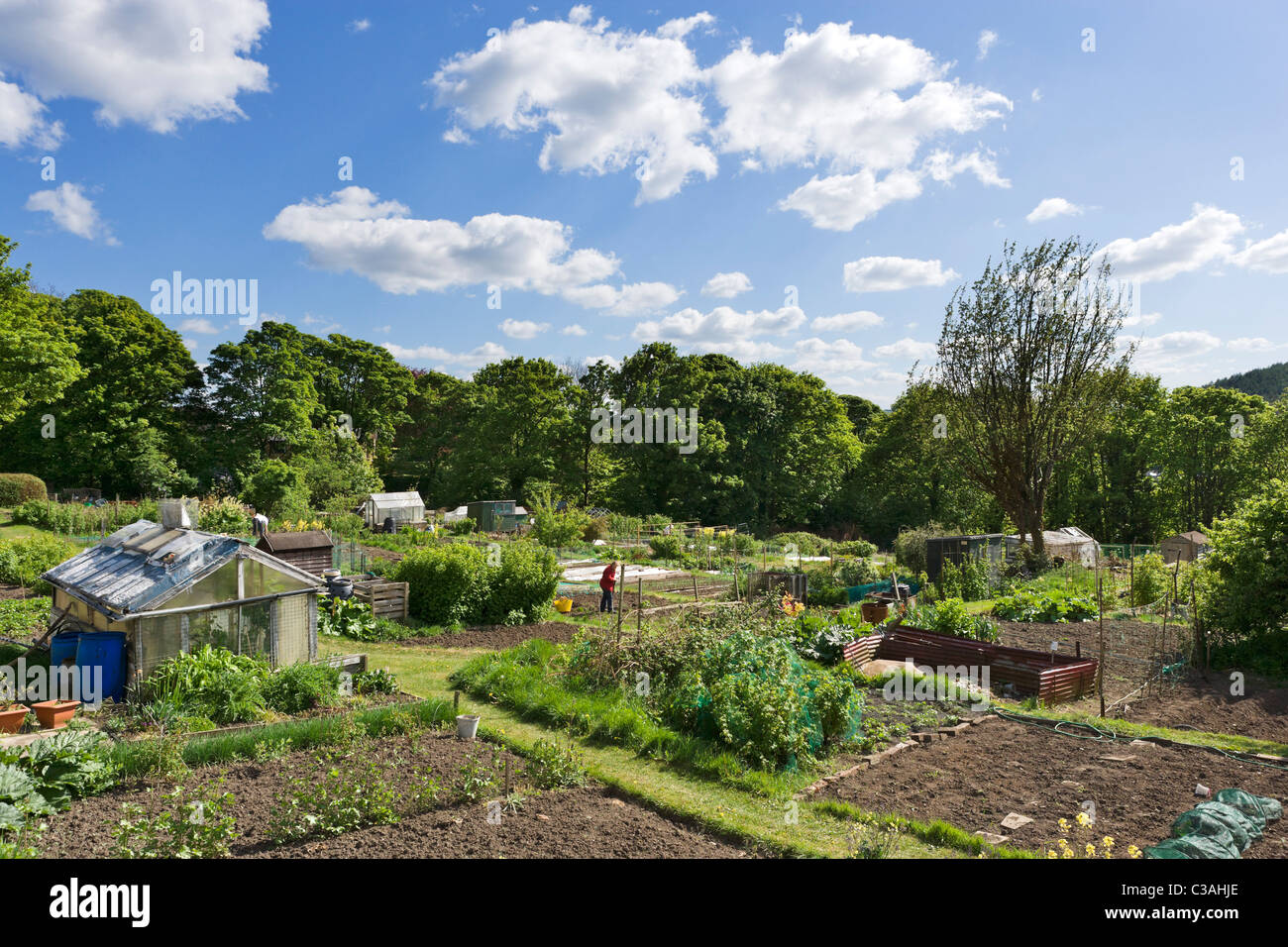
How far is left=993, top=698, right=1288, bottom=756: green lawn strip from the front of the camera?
8609 millimetres

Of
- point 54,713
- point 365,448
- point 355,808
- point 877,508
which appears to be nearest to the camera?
point 355,808

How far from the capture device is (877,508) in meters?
41.2

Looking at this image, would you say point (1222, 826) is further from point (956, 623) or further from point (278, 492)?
point (278, 492)

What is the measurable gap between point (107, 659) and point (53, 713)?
1147mm

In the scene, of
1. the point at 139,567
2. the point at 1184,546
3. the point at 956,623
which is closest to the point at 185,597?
the point at 139,567

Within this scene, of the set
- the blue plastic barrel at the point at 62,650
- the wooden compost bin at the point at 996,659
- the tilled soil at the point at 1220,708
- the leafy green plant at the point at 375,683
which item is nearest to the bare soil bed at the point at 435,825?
the leafy green plant at the point at 375,683

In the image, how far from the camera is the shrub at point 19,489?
1089 inches

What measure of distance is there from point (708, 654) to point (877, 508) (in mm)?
34034

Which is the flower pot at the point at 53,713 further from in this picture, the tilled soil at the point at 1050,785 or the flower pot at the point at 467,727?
the tilled soil at the point at 1050,785

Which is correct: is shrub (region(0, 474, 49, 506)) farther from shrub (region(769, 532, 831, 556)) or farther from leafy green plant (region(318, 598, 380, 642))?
shrub (region(769, 532, 831, 556))

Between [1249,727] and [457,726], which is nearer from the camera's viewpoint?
[457,726]
